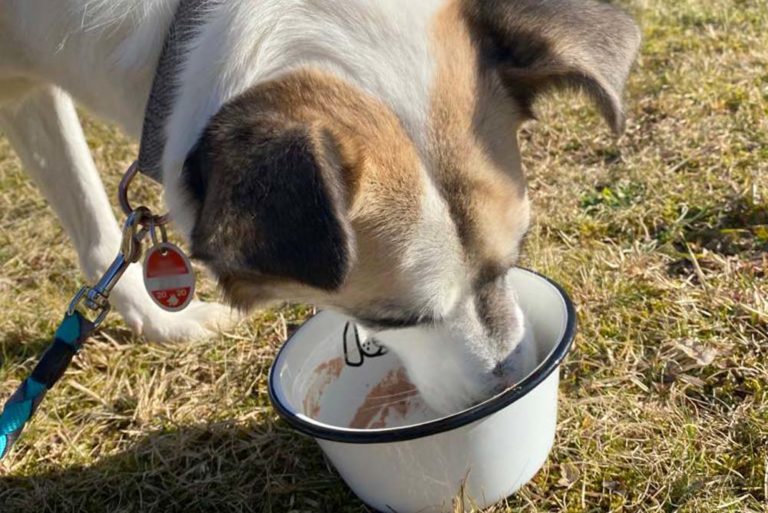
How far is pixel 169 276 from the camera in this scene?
2316 millimetres

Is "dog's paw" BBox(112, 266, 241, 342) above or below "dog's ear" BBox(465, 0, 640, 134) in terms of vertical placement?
below

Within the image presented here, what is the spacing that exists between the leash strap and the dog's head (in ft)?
1.18

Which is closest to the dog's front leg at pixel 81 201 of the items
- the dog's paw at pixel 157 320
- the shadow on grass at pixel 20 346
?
the dog's paw at pixel 157 320

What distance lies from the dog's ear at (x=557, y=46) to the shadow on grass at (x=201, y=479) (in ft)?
3.62

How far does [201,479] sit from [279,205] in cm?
112

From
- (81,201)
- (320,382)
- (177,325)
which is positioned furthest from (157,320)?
(320,382)

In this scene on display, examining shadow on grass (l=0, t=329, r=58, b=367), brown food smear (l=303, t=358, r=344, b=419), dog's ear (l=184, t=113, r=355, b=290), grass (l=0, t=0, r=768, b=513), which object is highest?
dog's ear (l=184, t=113, r=355, b=290)

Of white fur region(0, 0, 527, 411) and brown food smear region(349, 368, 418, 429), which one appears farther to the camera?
brown food smear region(349, 368, 418, 429)

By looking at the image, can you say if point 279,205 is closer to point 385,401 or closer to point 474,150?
point 474,150

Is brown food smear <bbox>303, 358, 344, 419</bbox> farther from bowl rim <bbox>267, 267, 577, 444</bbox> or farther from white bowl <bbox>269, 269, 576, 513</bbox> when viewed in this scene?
bowl rim <bbox>267, 267, 577, 444</bbox>

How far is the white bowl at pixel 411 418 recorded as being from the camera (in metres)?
1.90

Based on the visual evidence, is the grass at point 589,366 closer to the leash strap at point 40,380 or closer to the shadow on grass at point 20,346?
the shadow on grass at point 20,346

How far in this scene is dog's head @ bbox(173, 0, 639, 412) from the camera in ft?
5.35

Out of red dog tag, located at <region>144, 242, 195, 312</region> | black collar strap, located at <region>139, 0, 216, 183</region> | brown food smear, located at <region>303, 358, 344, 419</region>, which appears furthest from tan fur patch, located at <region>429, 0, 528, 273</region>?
red dog tag, located at <region>144, 242, 195, 312</region>
